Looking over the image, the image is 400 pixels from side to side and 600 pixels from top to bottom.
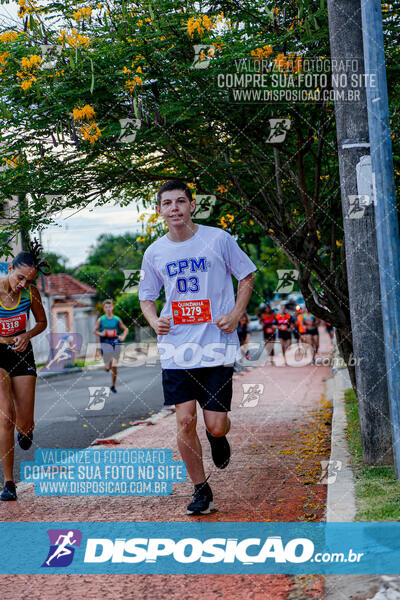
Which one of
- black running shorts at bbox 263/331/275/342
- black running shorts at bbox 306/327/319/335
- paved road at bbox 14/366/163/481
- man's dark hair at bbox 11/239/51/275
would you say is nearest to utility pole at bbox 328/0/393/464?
man's dark hair at bbox 11/239/51/275

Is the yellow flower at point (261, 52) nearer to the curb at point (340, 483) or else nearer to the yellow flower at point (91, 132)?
the yellow flower at point (91, 132)

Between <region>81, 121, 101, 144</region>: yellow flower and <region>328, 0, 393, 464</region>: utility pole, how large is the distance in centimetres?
190

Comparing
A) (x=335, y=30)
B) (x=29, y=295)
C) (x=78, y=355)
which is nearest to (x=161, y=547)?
(x=29, y=295)

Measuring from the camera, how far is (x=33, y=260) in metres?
5.96

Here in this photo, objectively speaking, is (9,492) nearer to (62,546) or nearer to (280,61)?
(62,546)

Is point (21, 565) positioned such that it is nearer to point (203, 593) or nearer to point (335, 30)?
point (203, 593)

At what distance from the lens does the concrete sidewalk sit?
11.9ft

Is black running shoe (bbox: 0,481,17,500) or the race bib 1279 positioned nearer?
the race bib 1279

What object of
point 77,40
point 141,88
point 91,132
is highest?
point 77,40

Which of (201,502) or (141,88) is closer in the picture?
(201,502)

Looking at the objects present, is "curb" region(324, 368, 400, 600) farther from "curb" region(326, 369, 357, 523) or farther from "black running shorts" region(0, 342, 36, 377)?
"black running shorts" region(0, 342, 36, 377)

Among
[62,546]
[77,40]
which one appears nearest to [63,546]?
[62,546]

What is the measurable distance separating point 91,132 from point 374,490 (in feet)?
11.4

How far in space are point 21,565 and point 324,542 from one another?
161cm
